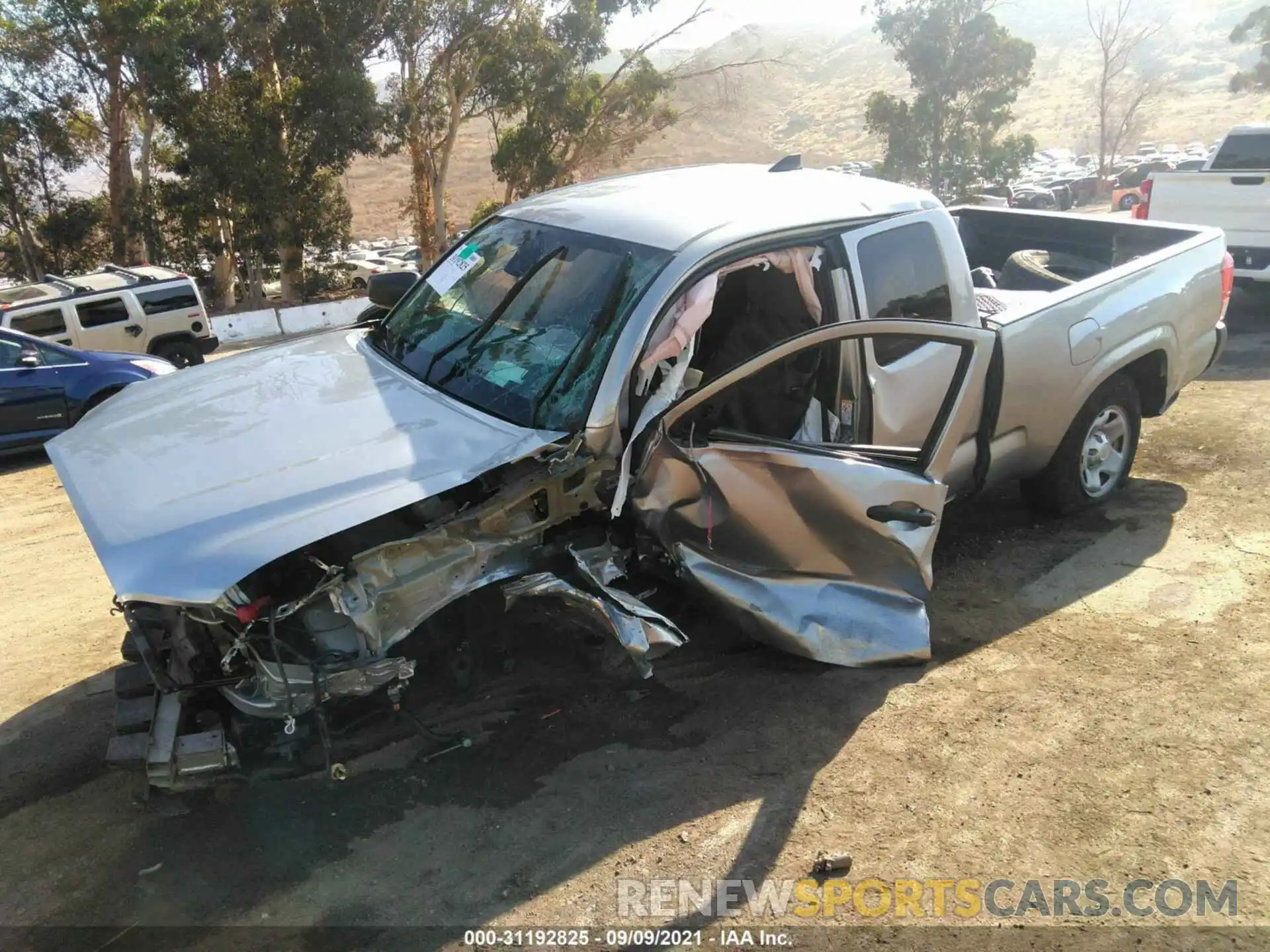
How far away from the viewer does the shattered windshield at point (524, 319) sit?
12.2 ft

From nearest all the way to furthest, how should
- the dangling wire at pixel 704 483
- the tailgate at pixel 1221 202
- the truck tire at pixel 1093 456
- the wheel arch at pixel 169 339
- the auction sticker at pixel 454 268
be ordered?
the dangling wire at pixel 704 483 → the auction sticker at pixel 454 268 → the truck tire at pixel 1093 456 → the tailgate at pixel 1221 202 → the wheel arch at pixel 169 339

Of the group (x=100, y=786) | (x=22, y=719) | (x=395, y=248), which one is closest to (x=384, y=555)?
(x=100, y=786)

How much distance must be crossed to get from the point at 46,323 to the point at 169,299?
185cm

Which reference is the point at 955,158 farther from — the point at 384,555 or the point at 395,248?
the point at 384,555

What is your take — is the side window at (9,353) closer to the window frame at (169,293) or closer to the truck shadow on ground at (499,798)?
the window frame at (169,293)

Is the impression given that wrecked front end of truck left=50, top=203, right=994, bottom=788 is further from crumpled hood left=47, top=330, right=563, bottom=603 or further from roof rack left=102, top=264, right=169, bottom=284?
roof rack left=102, top=264, right=169, bottom=284

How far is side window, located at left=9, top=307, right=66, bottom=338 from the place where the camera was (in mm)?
13695

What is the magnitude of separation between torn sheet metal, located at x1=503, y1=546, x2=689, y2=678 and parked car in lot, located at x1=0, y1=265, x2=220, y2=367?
43.1 ft

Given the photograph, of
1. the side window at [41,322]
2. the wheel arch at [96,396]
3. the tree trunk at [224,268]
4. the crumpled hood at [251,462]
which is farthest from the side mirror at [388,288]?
the tree trunk at [224,268]

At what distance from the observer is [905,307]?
447 cm

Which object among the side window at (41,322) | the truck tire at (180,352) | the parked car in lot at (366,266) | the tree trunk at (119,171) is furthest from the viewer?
the parked car in lot at (366,266)

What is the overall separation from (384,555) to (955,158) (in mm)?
35019

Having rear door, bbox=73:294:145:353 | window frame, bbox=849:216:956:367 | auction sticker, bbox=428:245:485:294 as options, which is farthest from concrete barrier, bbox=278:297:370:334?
window frame, bbox=849:216:956:367

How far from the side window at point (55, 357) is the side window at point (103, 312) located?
18.1 ft
